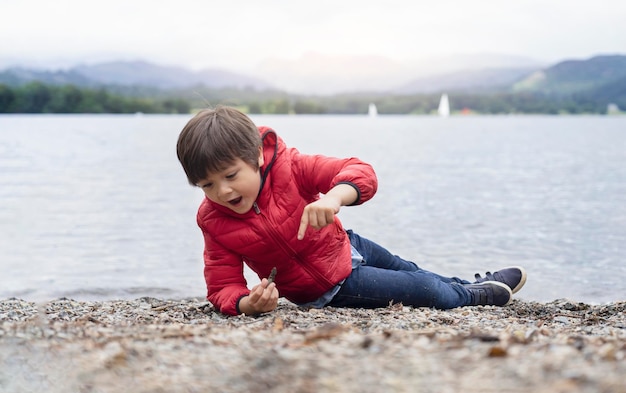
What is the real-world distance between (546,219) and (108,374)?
12040mm

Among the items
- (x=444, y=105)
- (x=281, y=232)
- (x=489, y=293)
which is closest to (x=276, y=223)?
(x=281, y=232)

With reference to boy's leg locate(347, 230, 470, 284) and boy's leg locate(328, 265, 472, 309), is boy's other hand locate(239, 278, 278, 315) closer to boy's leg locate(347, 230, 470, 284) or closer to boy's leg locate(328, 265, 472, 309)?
boy's leg locate(328, 265, 472, 309)

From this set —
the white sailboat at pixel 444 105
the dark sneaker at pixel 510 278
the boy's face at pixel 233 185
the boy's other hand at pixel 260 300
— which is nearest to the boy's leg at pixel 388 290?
the boy's other hand at pixel 260 300

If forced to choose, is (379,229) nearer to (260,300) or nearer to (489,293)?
(489,293)

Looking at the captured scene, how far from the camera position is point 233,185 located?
439 centimetres

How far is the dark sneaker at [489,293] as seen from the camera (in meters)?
5.55

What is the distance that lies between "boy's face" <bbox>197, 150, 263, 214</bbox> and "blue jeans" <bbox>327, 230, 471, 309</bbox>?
0.99 m

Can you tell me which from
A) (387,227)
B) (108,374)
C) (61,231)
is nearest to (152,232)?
(61,231)

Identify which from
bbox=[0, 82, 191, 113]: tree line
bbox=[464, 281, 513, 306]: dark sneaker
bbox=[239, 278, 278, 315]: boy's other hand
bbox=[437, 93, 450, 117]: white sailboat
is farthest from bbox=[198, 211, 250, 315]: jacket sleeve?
bbox=[437, 93, 450, 117]: white sailboat

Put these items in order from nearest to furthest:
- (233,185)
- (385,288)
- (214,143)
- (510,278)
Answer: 1. (214,143)
2. (233,185)
3. (385,288)
4. (510,278)

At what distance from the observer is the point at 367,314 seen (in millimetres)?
4727

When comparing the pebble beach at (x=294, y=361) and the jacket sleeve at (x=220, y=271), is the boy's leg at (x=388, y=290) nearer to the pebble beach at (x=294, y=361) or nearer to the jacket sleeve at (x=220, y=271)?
the jacket sleeve at (x=220, y=271)

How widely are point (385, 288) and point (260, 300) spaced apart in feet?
3.36

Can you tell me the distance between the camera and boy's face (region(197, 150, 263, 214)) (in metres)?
4.37
